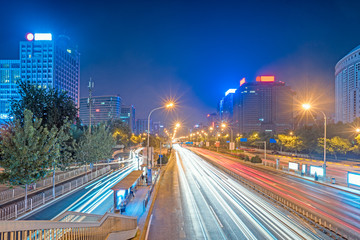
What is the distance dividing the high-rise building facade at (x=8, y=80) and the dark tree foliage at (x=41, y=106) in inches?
4709

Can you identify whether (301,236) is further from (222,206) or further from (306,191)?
(306,191)

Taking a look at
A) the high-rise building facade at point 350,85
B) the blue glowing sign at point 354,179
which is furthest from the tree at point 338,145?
the high-rise building facade at point 350,85

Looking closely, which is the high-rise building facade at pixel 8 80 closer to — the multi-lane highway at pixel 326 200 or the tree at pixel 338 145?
the multi-lane highway at pixel 326 200

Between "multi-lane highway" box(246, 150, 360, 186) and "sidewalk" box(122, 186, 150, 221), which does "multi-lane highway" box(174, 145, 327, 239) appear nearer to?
"sidewalk" box(122, 186, 150, 221)

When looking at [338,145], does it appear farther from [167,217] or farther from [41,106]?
[41,106]

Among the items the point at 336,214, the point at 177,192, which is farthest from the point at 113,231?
the point at 336,214

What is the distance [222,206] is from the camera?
18656 millimetres

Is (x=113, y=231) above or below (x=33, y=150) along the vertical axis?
below

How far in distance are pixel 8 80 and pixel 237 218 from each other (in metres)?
149

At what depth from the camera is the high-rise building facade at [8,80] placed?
118 m

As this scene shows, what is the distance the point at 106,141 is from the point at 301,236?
29.9m

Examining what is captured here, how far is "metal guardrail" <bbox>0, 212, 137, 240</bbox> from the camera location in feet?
13.0

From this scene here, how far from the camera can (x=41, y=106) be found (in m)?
23.4

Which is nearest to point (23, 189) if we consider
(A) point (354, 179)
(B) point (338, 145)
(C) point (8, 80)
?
(A) point (354, 179)
